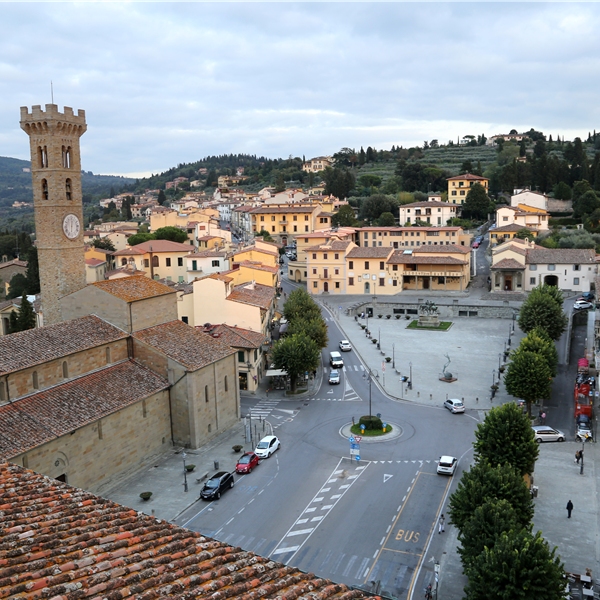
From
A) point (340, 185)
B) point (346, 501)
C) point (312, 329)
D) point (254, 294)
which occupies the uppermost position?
point (340, 185)

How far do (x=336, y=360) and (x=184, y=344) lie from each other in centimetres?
1848

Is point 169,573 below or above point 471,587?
above

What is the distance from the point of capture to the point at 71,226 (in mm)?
37812

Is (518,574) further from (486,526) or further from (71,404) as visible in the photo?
(71,404)

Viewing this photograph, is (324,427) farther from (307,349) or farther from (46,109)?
(46,109)

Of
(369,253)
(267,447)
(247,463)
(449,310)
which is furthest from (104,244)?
(247,463)

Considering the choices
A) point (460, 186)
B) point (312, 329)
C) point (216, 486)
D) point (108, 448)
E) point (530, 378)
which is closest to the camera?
point (216, 486)

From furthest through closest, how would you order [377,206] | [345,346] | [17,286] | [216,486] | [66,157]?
[377,206], [17,286], [345,346], [66,157], [216,486]

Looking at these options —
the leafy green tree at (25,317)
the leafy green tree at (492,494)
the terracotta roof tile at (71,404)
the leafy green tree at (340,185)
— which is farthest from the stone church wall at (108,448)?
the leafy green tree at (340,185)

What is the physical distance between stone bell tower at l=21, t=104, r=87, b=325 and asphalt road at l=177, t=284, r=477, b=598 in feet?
49.6

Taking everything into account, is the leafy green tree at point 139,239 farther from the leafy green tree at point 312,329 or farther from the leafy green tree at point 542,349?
the leafy green tree at point 542,349

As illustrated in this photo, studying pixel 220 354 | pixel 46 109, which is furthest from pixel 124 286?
pixel 46 109

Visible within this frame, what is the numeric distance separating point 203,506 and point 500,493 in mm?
13074

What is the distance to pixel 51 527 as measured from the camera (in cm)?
1104
